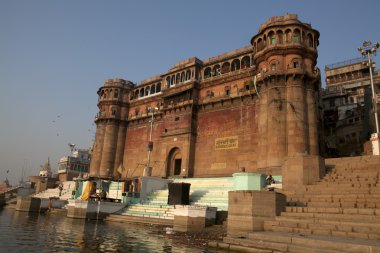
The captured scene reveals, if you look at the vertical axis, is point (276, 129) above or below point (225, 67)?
below

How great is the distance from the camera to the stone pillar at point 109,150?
44.0 meters

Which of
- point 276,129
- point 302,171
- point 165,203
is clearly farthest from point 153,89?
point 302,171

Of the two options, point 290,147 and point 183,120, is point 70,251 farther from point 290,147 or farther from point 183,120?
point 183,120

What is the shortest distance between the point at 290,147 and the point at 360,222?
58.1 ft

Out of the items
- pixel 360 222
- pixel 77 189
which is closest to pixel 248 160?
pixel 77 189

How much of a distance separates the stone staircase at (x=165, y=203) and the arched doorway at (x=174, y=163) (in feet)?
33.0

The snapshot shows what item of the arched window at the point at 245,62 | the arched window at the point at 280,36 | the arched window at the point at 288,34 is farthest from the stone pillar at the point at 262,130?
the arched window at the point at 245,62

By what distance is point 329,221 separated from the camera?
10.3 m

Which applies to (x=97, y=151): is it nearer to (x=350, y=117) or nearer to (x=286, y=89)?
(x=286, y=89)

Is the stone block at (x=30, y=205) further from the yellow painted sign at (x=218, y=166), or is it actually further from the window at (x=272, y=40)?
the window at (x=272, y=40)

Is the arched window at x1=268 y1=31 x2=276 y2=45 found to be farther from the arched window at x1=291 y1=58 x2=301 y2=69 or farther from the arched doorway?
the arched doorway

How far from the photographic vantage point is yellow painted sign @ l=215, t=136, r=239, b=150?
32.6 meters

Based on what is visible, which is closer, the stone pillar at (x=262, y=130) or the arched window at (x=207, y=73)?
the stone pillar at (x=262, y=130)

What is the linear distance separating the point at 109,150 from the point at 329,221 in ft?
124
